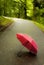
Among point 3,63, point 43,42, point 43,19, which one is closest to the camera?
point 3,63

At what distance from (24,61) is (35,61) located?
1.95 feet

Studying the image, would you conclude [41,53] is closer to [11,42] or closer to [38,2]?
[11,42]

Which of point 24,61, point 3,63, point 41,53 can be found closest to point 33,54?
point 41,53

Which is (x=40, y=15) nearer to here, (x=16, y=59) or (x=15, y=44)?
(x=15, y=44)

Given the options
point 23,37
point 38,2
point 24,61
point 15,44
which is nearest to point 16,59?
point 24,61

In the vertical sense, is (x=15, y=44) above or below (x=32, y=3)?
above

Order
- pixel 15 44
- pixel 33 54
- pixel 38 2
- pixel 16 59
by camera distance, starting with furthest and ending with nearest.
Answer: pixel 38 2, pixel 15 44, pixel 33 54, pixel 16 59

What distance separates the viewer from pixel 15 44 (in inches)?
539

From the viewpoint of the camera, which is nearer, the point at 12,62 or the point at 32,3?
the point at 12,62

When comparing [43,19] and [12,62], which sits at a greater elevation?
[12,62]

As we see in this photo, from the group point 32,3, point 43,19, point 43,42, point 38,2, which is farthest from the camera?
point 32,3

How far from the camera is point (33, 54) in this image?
11906mm

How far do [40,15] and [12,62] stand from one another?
75.2 ft

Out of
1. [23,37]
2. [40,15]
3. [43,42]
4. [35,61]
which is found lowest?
[40,15]
